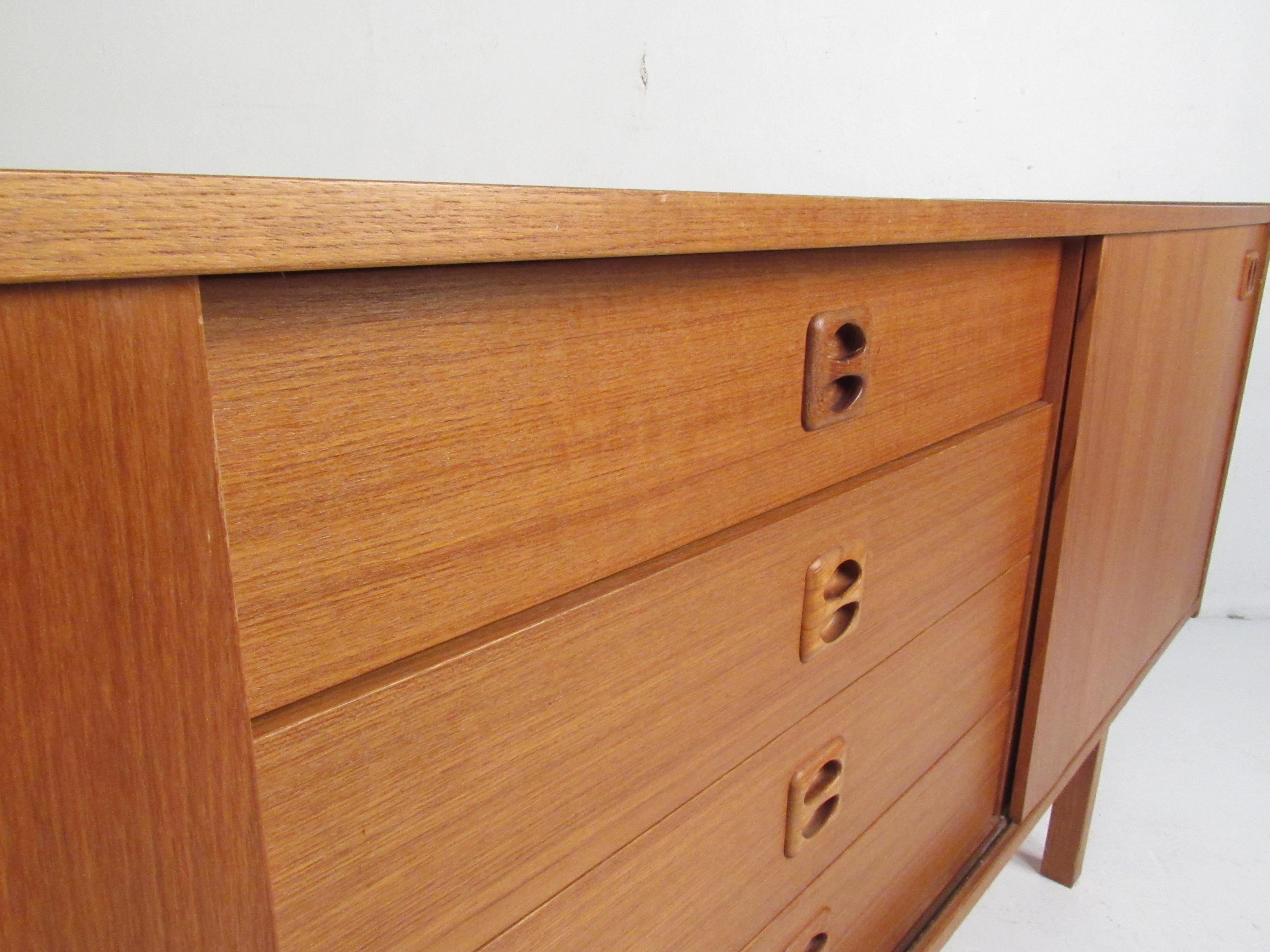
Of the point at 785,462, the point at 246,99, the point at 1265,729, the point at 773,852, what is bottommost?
the point at 1265,729

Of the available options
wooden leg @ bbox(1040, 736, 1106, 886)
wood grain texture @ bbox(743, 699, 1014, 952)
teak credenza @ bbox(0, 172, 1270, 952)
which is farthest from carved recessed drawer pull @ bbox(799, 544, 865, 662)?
wooden leg @ bbox(1040, 736, 1106, 886)

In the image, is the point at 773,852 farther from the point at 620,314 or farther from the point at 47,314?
the point at 47,314

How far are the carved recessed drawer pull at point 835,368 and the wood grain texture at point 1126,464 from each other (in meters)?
0.30

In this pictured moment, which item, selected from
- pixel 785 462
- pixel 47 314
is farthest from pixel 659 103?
pixel 47 314

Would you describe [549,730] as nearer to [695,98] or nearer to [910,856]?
[910,856]

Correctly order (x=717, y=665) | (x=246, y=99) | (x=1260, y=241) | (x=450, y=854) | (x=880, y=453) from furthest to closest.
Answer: (x=1260, y=241), (x=246, y=99), (x=880, y=453), (x=717, y=665), (x=450, y=854)

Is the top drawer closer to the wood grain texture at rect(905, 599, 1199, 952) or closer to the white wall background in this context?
the white wall background

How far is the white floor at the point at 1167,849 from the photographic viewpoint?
110 cm

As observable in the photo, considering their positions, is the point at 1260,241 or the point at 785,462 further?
the point at 1260,241

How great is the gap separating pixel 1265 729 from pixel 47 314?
177 centimetres

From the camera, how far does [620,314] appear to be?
37 centimetres

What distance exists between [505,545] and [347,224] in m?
0.14

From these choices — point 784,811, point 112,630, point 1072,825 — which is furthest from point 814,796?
point 1072,825

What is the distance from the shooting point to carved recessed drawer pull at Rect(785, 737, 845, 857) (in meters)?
0.56
